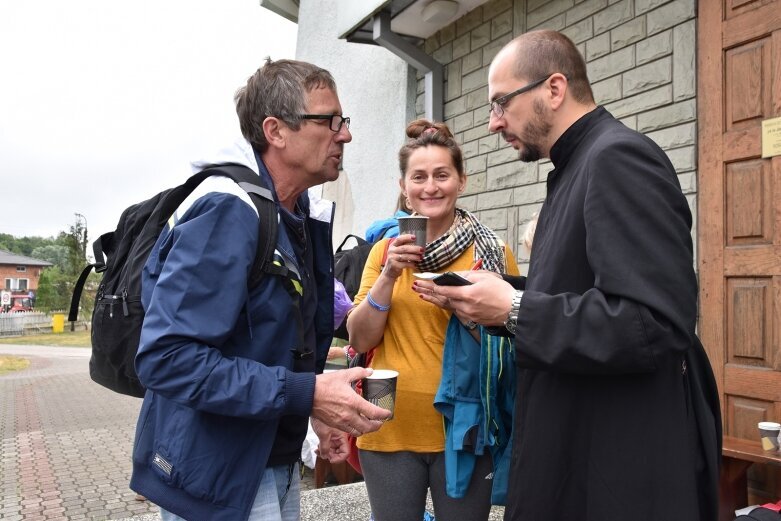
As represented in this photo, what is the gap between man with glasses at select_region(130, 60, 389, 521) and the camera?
1382mm

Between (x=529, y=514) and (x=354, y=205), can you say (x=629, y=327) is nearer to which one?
(x=529, y=514)

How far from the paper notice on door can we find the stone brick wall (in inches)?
17.2

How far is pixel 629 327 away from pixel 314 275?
1.03 m

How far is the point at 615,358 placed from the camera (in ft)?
4.43

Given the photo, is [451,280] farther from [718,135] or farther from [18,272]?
[18,272]

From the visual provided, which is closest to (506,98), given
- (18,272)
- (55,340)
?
(55,340)

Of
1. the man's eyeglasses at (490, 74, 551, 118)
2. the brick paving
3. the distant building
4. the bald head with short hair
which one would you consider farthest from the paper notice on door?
the distant building

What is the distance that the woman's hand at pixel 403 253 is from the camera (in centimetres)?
207

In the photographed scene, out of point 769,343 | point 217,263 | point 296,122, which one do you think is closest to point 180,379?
point 217,263

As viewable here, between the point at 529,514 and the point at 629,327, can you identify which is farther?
the point at 529,514

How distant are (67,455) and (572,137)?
8.77 m

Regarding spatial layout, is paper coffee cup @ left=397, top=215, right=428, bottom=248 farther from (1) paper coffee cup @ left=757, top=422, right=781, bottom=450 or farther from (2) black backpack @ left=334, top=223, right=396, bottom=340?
(1) paper coffee cup @ left=757, top=422, right=781, bottom=450

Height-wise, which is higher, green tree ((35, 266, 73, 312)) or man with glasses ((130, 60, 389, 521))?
man with glasses ((130, 60, 389, 521))

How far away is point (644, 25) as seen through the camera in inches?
168
